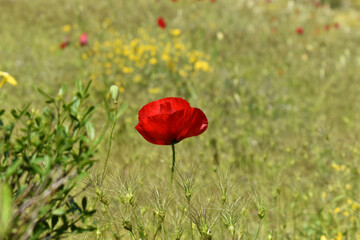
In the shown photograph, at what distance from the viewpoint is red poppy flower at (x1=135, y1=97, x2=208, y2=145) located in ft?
3.21

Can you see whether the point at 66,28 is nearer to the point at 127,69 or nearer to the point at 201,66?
the point at 127,69

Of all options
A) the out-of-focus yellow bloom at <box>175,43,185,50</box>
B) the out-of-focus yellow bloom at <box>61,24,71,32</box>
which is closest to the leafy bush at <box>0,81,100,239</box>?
the out-of-focus yellow bloom at <box>175,43,185,50</box>

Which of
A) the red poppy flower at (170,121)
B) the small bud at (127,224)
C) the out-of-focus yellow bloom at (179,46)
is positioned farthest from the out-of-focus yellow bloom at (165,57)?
the small bud at (127,224)

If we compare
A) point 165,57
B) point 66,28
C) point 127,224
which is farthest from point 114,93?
point 66,28

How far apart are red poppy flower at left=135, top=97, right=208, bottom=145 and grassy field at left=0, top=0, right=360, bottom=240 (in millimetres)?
117

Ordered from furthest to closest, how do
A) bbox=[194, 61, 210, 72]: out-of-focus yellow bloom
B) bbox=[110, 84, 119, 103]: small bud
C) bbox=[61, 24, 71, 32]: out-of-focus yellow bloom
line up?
1. bbox=[61, 24, 71, 32]: out-of-focus yellow bloom
2. bbox=[194, 61, 210, 72]: out-of-focus yellow bloom
3. bbox=[110, 84, 119, 103]: small bud

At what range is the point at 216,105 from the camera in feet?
12.0

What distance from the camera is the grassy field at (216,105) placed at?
3.45ft

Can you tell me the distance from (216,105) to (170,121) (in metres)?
2.73

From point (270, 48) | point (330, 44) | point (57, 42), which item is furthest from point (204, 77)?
point (330, 44)

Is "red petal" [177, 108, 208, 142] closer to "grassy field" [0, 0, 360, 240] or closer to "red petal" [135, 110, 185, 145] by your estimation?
"red petal" [135, 110, 185, 145]

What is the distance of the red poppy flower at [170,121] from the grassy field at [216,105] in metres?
0.12

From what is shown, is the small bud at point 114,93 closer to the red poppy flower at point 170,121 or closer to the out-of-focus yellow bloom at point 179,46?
the red poppy flower at point 170,121

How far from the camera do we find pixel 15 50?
20.3 feet
